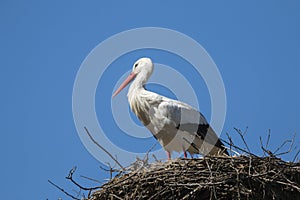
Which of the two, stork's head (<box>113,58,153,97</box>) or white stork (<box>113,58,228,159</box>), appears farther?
stork's head (<box>113,58,153,97</box>)

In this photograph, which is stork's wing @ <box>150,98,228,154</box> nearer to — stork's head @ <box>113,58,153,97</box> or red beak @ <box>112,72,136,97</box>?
stork's head @ <box>113,58,153,97</box>

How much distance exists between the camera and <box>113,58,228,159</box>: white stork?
8.09m

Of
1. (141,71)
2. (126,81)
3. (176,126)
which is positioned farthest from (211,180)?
(126,81)

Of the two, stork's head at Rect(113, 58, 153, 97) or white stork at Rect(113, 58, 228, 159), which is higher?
stork's head at Rect(113, 58, 153, 97)

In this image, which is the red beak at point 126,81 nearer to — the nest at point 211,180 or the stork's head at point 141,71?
the stork's head at point 141,71

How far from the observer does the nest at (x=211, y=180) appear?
233 inches

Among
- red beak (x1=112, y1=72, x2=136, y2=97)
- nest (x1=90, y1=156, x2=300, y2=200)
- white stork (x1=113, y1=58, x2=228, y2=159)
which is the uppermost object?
red beak (x1=112, y1=72, x2=136, y2=97)

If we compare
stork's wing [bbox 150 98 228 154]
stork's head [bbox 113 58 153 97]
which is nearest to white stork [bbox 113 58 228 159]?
stork's wing [bbox 150 98 228 154]

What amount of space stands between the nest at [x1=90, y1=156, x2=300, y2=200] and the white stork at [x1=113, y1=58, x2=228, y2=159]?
172cm

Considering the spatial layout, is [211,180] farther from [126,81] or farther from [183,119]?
[126,81]

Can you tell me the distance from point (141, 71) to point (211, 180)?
10.6 feet

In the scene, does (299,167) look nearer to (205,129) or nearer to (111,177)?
(111,177)

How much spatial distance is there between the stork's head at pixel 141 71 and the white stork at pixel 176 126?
45 centimetres

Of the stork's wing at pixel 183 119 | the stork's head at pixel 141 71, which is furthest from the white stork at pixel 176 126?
the stork's head at pixel 141 71
